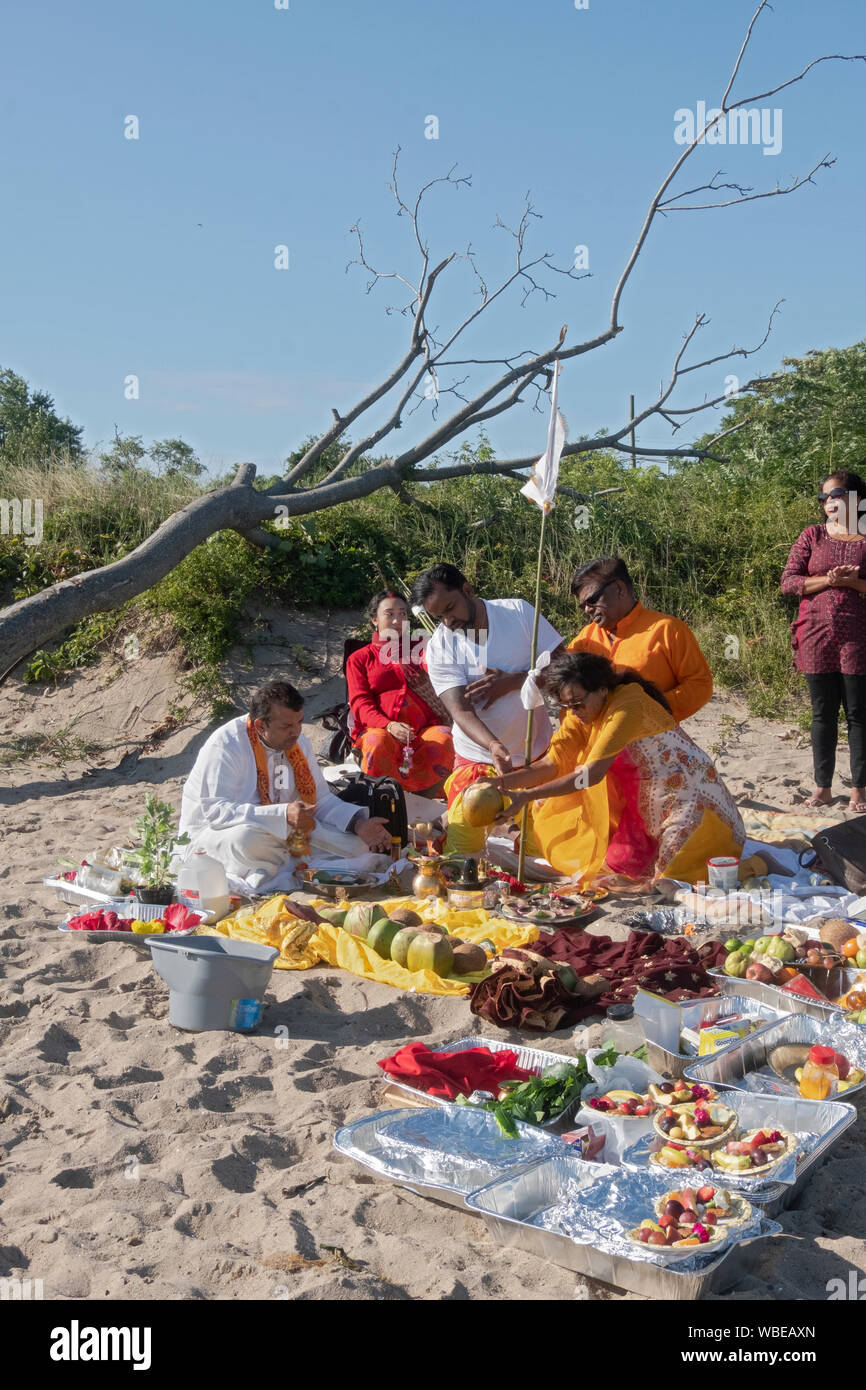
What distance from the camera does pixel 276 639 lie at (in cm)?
998

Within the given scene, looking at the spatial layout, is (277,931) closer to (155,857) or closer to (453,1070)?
(155,857)

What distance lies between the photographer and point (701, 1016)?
3561 millimetres

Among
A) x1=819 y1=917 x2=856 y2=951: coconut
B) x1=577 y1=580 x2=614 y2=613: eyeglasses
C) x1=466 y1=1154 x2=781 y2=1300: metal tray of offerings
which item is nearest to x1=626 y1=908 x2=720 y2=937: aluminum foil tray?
x1=819 y1=917 x2=856 y2=951: coconut

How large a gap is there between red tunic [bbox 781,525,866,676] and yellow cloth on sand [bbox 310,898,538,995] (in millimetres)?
2853

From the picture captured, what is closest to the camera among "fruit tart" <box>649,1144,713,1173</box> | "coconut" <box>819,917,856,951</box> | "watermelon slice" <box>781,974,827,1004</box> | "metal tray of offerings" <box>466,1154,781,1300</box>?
"metal tray of offerings" <box>466,1154,781,1300</box>

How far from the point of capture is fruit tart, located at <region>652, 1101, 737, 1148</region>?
2746 mm

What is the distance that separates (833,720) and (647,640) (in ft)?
5.29

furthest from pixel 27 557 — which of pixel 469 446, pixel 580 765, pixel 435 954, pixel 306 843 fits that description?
pixel 435 954

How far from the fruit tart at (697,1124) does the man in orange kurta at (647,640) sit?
313 cm

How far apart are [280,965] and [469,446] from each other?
7.75 metres

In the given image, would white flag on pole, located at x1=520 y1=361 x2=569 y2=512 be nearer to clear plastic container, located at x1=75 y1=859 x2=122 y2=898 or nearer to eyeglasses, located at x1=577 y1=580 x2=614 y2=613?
eyeglasses, located at x1=577 y1=580 x2=614 y2=613

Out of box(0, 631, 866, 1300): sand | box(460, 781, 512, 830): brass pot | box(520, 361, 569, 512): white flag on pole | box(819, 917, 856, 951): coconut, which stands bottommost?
box(0, 631, 866, 1300): sand

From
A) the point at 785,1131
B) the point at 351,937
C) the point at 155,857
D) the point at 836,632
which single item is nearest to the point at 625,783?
the point at 351,937
